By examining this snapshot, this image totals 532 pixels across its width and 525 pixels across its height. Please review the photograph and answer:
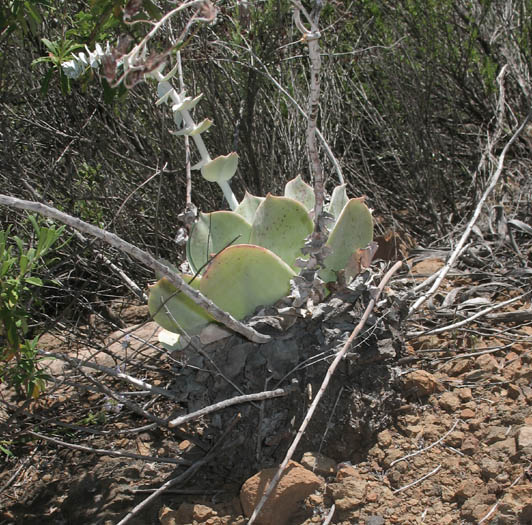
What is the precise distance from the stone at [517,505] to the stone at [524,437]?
0.14 meters

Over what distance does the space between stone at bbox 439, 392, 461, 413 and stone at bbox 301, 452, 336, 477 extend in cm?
42

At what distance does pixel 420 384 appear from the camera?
2.24 m

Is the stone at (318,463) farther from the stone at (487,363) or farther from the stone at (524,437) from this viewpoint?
the stone at (487,363)

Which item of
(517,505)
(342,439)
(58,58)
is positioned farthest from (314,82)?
(58,58)

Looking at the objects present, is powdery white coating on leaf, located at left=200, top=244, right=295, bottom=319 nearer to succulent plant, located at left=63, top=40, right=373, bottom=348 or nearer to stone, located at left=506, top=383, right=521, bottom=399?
succulent plant, located at left=63, top=40, right=373, bottom=348

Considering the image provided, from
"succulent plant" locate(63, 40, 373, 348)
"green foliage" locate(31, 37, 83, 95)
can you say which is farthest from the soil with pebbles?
"green foliage" locate(31, 37, 83, 95)

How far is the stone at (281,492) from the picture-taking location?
6.12 ft

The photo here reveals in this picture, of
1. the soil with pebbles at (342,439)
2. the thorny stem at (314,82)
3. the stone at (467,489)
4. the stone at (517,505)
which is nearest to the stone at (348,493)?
the soil with pebbles at (342,439)

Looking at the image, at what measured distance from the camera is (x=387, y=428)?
2145mm

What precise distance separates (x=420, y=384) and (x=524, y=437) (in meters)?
0.39

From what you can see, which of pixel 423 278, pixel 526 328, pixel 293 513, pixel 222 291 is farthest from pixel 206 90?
pixel 293 513

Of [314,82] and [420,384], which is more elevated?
[314,82]

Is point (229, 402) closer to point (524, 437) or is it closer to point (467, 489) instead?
point (467, 489)

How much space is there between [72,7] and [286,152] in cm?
138
